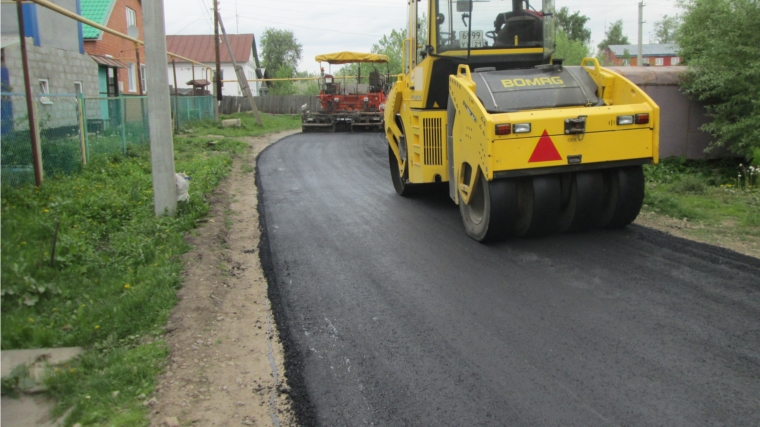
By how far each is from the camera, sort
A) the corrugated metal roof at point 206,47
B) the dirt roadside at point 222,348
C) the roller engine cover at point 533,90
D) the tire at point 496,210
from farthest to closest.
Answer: the corrugated metal roof at point 206,47, the roller engine cover at point 533,90, the tire at point 496,210, the dirt roadside at point 222,348

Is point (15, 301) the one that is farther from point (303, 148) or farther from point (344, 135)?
point (344, 135)

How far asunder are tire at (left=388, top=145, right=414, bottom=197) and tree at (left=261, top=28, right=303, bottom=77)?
77.3 m

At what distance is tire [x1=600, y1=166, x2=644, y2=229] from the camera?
6977 millimetres

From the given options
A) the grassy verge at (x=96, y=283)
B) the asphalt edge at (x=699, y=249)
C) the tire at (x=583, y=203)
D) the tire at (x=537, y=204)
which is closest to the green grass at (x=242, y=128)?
the grassy verge at (x=96, y=283)

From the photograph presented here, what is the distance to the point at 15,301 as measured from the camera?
5508 millimetres

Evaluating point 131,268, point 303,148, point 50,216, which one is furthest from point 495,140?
point 303,148

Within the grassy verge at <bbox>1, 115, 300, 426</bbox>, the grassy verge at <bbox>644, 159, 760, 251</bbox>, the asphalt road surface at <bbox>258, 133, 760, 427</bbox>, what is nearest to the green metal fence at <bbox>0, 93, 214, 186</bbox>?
the grassy verge at <bbox>1, 115, 300, 426</bbox>

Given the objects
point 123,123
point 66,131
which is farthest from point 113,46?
point 66,131

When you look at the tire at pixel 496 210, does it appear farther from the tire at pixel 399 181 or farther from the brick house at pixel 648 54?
the brick house at pixel 648 54

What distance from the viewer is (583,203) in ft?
22.7

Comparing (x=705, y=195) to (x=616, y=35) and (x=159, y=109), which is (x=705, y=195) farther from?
(x=616, y=35)

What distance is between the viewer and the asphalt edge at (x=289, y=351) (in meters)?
3.76

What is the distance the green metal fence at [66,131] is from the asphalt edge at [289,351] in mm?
4017

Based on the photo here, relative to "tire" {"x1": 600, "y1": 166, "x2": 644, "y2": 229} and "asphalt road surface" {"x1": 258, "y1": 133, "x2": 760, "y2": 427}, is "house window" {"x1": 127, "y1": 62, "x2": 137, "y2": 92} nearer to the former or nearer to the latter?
"asphalt road surface" {"x1": 258, "y1": 133, "x2": 760, "y2": 427}
